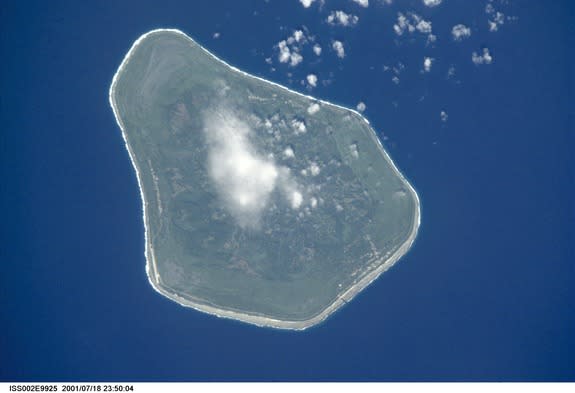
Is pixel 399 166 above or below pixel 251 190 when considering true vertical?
above

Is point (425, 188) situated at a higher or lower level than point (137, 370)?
higher

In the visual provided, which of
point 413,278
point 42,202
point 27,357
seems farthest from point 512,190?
point 27,357

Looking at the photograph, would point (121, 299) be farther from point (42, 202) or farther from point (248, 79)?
point (248, 79)
